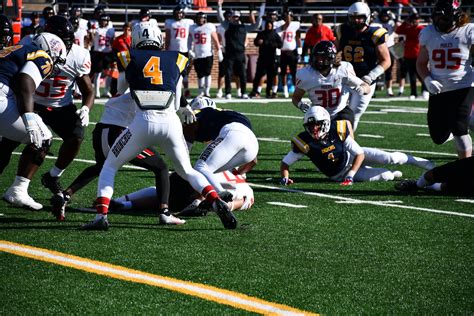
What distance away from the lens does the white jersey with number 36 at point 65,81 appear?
8438 mm

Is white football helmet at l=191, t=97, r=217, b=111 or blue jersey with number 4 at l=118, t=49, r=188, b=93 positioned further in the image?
white football helmet at l=191, t=97, r=217, b=111

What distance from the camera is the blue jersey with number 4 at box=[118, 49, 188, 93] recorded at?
7109 millimetres

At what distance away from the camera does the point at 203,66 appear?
68.7 feet

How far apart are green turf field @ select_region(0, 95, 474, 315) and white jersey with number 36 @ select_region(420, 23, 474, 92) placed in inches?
48.8

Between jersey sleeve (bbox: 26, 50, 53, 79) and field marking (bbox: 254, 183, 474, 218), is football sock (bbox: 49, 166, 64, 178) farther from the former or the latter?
field marking (bbox: 254, 183, 474, 218)

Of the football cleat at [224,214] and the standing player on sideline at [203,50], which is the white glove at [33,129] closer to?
the football cleat at [224,214]

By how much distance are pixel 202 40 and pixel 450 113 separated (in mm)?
11720

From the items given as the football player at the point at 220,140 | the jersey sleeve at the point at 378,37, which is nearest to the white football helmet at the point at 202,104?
the football player at the point at 220,140

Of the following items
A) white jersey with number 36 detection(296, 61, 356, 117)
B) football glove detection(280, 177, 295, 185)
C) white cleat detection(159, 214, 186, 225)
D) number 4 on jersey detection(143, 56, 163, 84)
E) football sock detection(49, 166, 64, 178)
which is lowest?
football glove detection(280, 177, 295, 185)

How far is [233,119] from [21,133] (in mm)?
1840

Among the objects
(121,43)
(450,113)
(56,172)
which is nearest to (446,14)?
(450,113)

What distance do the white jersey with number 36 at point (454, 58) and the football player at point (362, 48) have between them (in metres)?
1.53

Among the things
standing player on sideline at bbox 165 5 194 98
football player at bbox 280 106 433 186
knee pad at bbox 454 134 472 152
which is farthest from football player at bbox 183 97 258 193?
standing player on sideline at bbox 165 5 194 98

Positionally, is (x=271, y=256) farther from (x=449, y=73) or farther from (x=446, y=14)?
(x=446, y=14)
